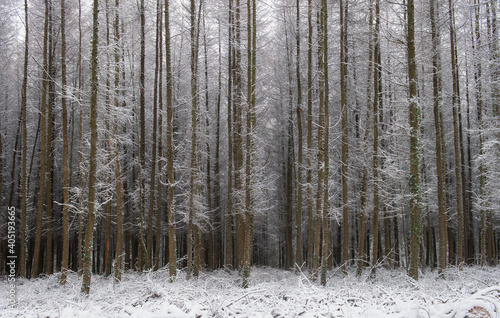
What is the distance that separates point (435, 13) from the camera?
13578mm

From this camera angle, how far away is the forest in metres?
12.0

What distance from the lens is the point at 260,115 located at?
814 inches

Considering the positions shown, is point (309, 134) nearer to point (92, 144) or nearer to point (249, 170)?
point (249, 170)

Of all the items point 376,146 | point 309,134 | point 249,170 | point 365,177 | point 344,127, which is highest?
point 344,127

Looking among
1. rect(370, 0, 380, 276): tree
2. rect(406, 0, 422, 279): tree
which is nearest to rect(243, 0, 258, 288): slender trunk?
rect(370, 0, 380, 276): tree

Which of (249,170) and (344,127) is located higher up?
(344,127)

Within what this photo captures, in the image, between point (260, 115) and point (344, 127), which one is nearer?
point (344, 127)

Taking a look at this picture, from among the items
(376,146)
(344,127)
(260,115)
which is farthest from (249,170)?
(260,115)

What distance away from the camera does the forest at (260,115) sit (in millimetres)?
11992

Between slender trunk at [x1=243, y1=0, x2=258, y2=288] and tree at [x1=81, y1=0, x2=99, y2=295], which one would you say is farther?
slender trunk at [x1=243, y1=0, x2=258, y2=288]

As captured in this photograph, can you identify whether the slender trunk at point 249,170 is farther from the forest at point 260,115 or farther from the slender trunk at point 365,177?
the slender trunk at point 365,177

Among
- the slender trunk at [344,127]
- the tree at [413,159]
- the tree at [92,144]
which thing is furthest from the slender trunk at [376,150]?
the tree at [92,144]

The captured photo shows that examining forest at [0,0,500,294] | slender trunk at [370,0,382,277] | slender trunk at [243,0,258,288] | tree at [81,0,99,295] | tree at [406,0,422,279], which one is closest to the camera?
tree at [406,0,422,279]

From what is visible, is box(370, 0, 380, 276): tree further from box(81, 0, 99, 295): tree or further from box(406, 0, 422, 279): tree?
box(81, 0, 99, 295): tree
